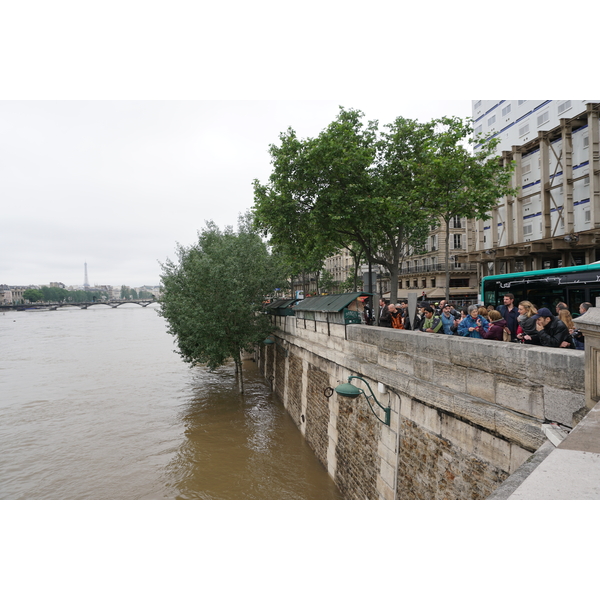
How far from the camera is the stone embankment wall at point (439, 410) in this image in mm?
4348

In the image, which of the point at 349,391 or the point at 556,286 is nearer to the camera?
the point at 349,391

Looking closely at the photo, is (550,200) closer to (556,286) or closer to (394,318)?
(556,286)

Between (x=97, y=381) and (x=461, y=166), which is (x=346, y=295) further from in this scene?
(x=97, y=381)

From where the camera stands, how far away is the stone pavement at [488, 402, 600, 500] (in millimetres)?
2100

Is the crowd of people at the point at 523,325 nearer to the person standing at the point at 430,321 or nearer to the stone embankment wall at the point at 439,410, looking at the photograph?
the person standing at the point at 430,321

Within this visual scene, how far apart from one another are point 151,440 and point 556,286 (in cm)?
1450

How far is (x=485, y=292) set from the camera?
52.4 ft

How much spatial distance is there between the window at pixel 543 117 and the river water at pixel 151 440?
3028cm

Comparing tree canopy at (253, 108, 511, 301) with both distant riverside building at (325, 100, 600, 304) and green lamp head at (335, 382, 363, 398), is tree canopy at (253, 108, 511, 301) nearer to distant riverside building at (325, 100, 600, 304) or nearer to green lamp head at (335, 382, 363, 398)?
distant riverside building at (325, 100, 600, 304)

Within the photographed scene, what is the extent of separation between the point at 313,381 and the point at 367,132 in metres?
10.6

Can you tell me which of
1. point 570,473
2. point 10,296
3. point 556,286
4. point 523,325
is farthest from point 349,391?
point 10,296

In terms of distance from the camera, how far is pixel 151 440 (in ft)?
48.5

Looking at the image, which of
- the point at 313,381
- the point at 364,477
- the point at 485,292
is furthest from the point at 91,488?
the point at 485,292

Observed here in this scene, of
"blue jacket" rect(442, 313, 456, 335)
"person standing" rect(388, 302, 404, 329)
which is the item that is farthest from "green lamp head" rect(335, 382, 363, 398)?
"person standing" rect(388, 302, 404, 329)
